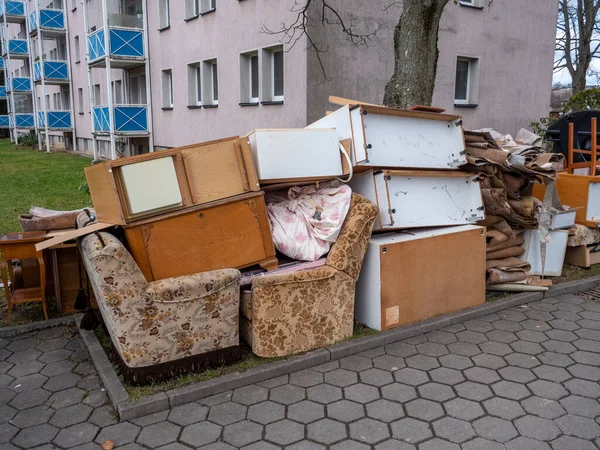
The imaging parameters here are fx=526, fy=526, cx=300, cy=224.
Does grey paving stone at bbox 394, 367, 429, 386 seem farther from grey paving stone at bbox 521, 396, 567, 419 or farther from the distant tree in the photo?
the distant tree

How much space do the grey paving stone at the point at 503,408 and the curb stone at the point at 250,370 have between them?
1.05 metres

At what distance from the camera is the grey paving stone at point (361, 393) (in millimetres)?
3405

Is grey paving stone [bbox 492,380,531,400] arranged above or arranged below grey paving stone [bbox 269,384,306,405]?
above

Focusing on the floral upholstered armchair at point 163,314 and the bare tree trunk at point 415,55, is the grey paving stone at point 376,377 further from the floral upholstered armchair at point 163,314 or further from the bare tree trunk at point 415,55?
the bare tree trunk at point 415,55

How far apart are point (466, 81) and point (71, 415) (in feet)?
42.1

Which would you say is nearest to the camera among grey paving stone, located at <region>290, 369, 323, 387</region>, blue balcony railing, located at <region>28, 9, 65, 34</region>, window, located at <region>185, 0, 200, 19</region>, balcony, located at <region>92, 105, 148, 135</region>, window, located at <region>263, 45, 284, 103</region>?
grey paving stone, located at <region>290, 369, 323, 387</region>

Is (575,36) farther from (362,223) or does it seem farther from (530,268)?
(362,223)

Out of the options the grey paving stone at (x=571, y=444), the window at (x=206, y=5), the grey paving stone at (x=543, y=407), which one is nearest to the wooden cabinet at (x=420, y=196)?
the grey paving stone at (x=543, y=407)

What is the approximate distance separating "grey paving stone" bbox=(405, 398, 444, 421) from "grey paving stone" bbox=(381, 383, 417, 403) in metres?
0.06

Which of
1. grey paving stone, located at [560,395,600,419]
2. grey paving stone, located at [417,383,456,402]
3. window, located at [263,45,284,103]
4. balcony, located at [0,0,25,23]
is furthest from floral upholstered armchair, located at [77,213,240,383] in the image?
balcony, located at [0,0,25,23]

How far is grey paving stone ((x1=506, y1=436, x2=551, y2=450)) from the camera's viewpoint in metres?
2.86

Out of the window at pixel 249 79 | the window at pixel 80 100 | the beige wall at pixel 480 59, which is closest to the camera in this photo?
the beige wall at pixel 480 59

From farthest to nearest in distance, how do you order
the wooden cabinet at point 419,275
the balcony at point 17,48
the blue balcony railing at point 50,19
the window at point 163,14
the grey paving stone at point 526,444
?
the balcony at point 17,48 → the blue balcony railing at point 50,19 → the window at point 163,14 → the wooden cabinet at point 419,275 → the grey paving stone at point 526,444

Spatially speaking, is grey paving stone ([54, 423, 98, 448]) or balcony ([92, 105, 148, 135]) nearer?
grey paving stone ([54, 423, 98, 448])
